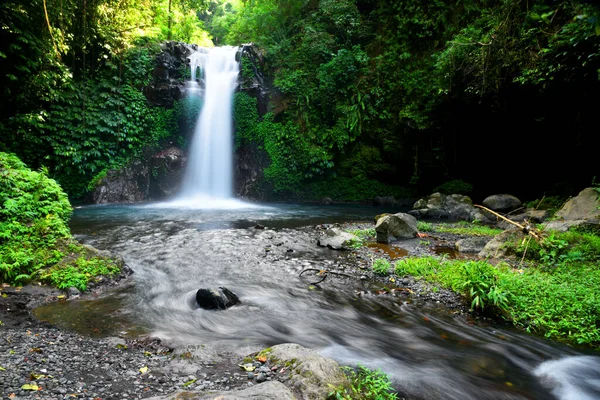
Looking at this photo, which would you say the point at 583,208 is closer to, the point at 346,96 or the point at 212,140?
the point at 346,96

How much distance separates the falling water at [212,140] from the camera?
17.7 meters

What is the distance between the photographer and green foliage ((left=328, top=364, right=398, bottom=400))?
2.49 m

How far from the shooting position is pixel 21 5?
11109 mm

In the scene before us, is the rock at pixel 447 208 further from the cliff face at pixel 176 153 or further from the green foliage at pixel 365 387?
the green foliage at pixel 365 387

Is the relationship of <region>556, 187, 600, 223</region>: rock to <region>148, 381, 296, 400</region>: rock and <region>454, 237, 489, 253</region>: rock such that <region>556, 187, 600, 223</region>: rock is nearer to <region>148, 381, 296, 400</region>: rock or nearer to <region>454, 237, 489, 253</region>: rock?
<region>454, 237, 489, 253</region>: rock

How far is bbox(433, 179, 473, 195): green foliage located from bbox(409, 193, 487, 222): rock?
7.32 feet

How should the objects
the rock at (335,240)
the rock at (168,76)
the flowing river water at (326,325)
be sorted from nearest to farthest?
the flowing river water at (326,325) → the rock at (335,240) → the rock at (168,76)

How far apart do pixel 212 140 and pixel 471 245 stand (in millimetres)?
14247

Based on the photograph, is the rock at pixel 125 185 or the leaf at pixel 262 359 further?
the rock at pixel 125 185

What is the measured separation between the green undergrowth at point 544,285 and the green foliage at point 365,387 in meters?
2.20

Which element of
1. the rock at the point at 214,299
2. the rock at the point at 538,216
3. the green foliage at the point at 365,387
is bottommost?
the rock at the point at 214,299

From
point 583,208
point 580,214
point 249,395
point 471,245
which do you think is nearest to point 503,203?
point 583,208

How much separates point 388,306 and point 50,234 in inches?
220

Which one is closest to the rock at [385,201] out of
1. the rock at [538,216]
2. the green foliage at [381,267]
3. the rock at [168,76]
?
Answer: the rock at [538,216]
